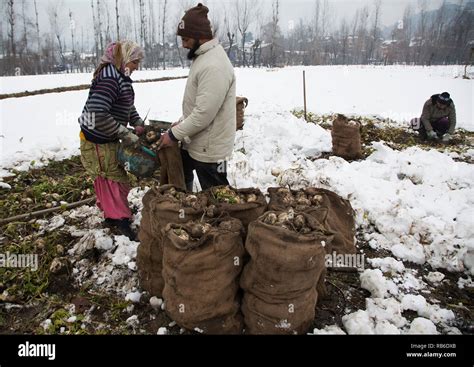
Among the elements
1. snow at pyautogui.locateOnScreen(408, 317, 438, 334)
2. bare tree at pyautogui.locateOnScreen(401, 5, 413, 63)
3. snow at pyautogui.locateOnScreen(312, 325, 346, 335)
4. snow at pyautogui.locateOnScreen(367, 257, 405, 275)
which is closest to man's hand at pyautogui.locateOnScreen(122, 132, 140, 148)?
snow at pyautogui.locateOnScreen(312, 325, 346, 335)

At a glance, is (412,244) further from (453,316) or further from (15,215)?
(15,215)

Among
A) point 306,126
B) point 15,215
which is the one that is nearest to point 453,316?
point 15,215

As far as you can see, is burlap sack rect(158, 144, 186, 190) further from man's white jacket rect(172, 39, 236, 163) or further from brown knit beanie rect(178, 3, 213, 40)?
brown knit beanie rect(178, 3, 213, 40)

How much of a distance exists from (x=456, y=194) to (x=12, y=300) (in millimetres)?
5012

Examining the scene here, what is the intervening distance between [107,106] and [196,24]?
42.5 inches

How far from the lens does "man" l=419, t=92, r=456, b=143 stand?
7504 mm

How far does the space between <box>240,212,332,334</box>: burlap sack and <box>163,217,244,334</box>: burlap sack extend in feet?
0.32

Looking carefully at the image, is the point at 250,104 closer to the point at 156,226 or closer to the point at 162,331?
the point at 156,226

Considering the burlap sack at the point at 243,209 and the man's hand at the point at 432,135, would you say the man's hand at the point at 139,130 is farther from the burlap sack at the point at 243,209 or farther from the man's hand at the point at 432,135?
the man's hand at the point at 432,135

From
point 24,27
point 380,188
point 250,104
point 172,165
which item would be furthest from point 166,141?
point 24,27

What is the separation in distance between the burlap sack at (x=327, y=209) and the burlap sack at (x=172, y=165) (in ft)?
2.97

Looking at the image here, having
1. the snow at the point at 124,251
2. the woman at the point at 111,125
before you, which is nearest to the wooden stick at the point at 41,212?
the woman at the point at 111,125

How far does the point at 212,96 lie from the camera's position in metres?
2.71

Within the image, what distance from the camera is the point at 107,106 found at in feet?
9.95
